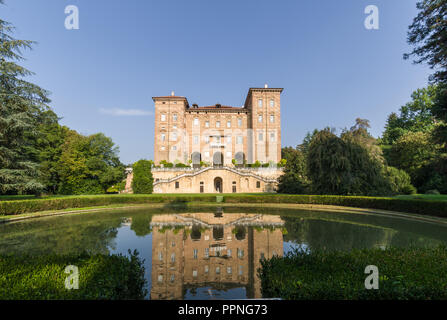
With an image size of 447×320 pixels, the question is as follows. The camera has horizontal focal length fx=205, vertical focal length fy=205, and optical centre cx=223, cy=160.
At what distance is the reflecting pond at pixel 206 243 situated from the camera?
527cm

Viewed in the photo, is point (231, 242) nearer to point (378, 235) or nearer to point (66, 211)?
point (378, 235)

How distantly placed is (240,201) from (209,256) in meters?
18.0

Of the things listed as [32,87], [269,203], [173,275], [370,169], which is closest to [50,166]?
[32,87]

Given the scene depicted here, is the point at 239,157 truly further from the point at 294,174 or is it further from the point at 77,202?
the point at 77,202

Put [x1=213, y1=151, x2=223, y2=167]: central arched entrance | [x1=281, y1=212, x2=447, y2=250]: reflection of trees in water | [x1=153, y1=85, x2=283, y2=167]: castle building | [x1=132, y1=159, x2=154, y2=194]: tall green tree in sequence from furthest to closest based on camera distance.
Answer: [x1=213, y1=151, x2=223, y2=167]: central arched entrance
[x1=153, y1=85, x2=283, y2=167]: castle building
[x1=132, y1=159, x2=154, y2=194]: tall green tree
[x1=281, y1=212, x2=447, y2=250]: reflection of trees in water

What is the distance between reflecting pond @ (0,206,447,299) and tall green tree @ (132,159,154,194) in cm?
1779

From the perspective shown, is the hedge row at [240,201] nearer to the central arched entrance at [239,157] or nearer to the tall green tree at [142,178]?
the tall green tree at [142,178]

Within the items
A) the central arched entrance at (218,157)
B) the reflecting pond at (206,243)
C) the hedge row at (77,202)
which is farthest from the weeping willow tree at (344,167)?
the central arched entrance at (218,157)

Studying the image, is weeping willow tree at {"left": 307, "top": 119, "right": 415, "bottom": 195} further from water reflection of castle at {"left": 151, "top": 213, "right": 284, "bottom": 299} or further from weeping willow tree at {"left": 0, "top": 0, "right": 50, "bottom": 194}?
weeping willow tree at {"left": 0, "top": 0, "right": 50, "bottom": 194}

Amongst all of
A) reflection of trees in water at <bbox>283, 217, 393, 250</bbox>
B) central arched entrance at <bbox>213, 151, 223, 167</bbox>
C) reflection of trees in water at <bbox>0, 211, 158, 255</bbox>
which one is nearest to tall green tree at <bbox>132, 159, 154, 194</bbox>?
central arched entrance at <bbox>213, 151, 223, 167</bbox>

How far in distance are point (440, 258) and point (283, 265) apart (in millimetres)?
3671

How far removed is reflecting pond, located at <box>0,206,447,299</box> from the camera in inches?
207

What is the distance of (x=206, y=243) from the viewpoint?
8922mm
